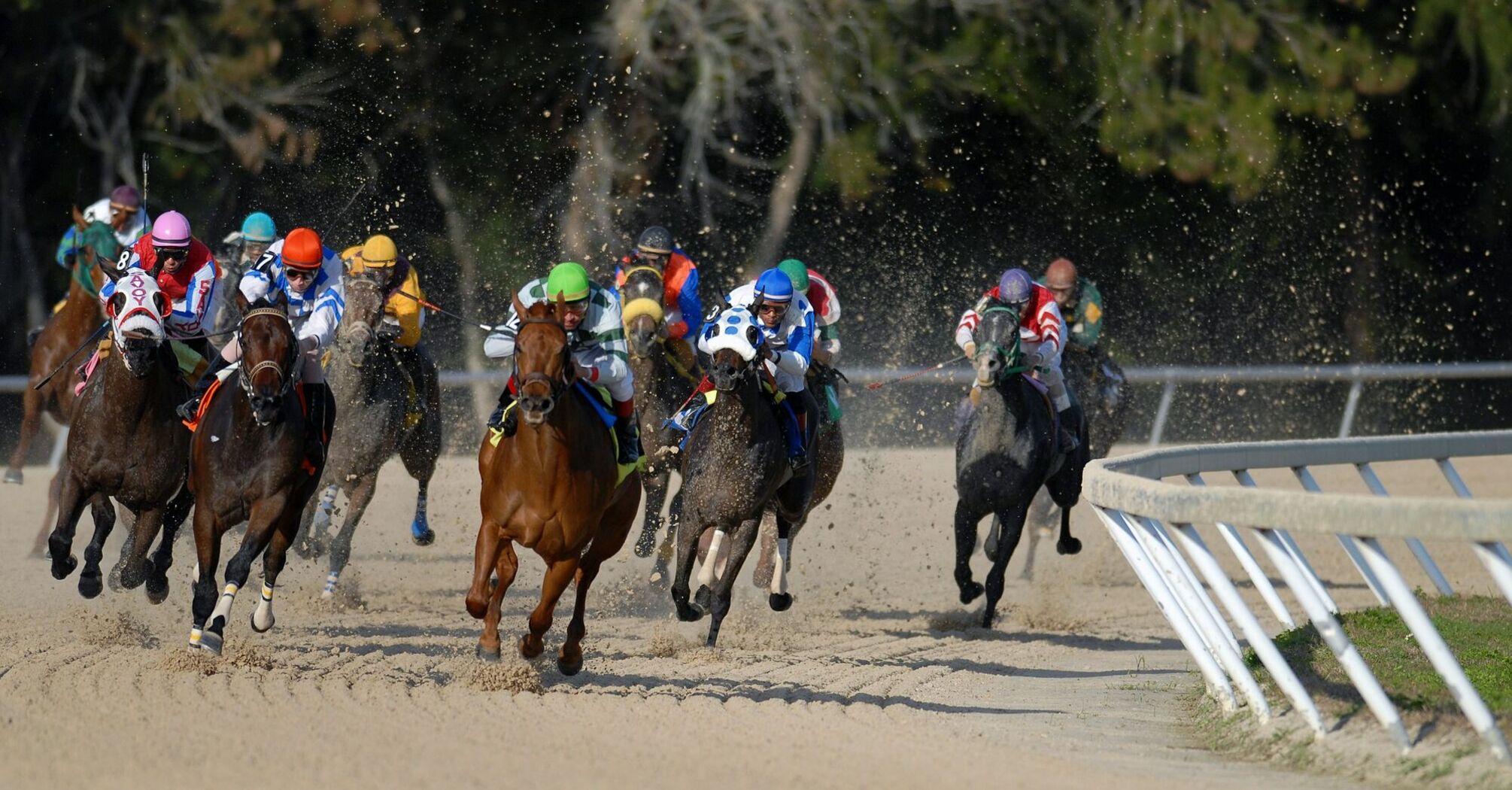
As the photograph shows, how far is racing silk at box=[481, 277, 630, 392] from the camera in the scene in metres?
8.30

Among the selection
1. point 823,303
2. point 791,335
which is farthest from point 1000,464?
point 791,335

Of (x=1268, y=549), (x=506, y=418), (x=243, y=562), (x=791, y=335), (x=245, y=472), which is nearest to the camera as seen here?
(x=1268, y=549)

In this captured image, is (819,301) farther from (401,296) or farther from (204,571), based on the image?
(204,571)

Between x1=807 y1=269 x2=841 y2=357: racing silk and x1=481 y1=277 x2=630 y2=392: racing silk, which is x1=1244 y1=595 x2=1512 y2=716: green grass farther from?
x1=807 y1=269 x2=841 y2=357: racing silk

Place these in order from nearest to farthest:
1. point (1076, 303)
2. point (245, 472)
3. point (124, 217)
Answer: point (245, 472), point (124, 217), point (1076, 303)

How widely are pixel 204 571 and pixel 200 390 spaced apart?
0.92 metres

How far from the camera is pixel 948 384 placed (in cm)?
2056

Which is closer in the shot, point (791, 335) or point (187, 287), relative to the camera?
point (187, 287)

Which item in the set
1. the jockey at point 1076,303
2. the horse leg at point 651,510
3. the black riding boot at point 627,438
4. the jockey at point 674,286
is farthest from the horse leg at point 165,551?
the jockey at point 1076,303

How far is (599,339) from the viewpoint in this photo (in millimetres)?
8391

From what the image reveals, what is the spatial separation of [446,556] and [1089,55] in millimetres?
11028

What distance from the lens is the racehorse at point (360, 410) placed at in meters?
11.2

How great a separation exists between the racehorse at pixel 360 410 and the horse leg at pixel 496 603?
10.7 ft

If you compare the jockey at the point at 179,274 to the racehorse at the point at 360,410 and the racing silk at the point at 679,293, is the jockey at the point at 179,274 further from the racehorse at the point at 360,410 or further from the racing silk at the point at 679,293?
the racing silk at the point at 679,293
